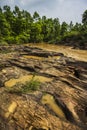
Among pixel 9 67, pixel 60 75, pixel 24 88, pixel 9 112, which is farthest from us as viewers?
pixel 9 67

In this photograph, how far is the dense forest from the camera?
56.1 m

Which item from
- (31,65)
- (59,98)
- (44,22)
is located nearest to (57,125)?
(59,98)

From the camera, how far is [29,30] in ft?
211

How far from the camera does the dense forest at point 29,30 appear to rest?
56.1 metres

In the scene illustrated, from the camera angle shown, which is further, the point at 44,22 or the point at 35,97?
the point at 44,22

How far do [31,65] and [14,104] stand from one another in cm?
638

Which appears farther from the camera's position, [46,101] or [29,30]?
[29,30]

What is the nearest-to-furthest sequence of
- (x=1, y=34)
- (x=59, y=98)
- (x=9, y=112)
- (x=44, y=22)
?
(x=9, y=112)
(x=59, y=98)
(x=1, y=34)
(x=44, y=22)

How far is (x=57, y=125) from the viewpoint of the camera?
9031mm

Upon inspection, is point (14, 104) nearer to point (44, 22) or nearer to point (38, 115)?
point (38, 115)

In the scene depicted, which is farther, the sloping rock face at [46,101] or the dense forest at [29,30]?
the dense forest at [29,30]

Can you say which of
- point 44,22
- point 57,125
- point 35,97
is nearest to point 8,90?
point 35,97

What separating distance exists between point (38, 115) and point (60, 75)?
482cm

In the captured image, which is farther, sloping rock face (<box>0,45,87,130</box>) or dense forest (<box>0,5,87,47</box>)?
dense forest (<box>0,5,87,47</box>)
